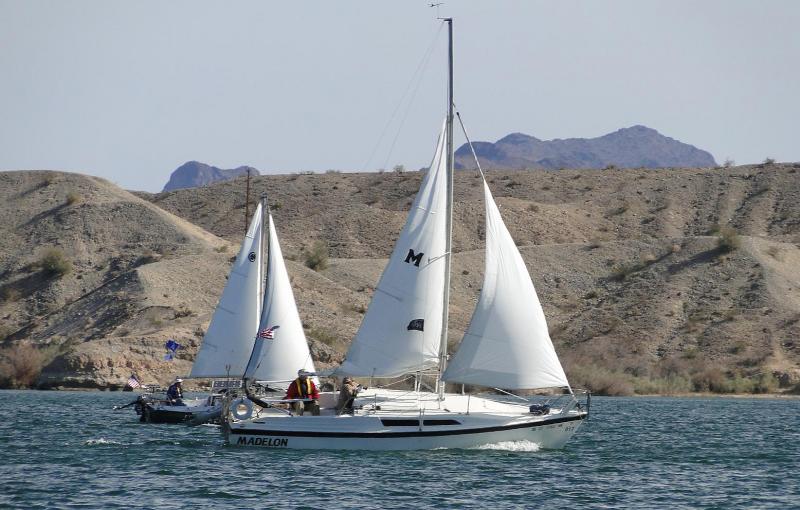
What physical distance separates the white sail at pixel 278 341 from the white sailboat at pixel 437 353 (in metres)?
10.2

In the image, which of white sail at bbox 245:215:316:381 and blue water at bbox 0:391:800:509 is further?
white sail at bbox 245:215:316:381

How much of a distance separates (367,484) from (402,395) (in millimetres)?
6184

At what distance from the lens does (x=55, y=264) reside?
98438 millimetres

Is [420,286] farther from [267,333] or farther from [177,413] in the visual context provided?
[177,413]

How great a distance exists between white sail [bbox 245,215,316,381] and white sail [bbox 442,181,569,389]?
12896 millimetres

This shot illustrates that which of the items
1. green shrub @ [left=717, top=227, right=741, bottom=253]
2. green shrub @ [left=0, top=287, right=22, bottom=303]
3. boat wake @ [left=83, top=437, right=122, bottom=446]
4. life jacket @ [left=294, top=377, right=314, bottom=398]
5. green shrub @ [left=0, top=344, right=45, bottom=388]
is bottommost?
boat wake @ [left=83, top=437, right=122, bottom=446]

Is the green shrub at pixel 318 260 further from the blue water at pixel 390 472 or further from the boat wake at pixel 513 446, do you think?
the boat wake at pixel 513 446

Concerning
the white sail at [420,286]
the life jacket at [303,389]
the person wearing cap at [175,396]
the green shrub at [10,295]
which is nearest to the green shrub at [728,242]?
the green shrub at [10,295]

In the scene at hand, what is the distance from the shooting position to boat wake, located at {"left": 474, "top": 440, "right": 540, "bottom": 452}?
115 feet

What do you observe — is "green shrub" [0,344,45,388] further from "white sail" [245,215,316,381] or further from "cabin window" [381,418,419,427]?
"cabin window" [381,418,419,427]

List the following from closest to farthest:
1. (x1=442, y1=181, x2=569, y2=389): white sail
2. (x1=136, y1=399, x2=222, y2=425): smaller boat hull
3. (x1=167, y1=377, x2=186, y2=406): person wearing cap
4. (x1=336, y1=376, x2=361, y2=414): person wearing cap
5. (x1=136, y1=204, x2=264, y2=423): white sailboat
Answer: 1. (x1=442, y1=181, x2=569, y2=389): white sail
2. (x1=336, y1=376, x2=361, y2=414): person wearing cap
3. (x1=136, y1=399, x2=222, y2=425): smaller boat hull
4. (x1=136, y1=204, x2=264, y2=423): white sailboat
5. (x1=167, y1=377, x2=186, y2=406): person wearing cap

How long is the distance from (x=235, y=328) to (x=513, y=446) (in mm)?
16834

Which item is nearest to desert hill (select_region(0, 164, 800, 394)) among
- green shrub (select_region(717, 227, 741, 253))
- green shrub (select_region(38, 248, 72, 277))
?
green shrub (select_region(717, 227, 741, 253))

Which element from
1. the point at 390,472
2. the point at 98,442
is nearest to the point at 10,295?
the point at 98,442
